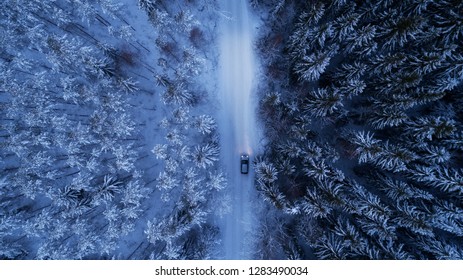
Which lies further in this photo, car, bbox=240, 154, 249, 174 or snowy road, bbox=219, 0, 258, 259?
car, bbox=240, 154, 249, 174

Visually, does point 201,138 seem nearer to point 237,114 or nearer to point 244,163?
point 237,114

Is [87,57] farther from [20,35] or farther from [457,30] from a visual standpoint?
[457,30]

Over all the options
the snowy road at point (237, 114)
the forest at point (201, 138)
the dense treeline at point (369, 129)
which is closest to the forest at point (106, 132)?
the forest at point (201, 138)

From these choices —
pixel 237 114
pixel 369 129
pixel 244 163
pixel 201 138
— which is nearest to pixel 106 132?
pixel 201 138

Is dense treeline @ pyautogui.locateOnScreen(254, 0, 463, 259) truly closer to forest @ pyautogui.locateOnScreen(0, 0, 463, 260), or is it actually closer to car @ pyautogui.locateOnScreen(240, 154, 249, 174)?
forest @ pyautogui.locateOnScreen(0, 0, 463, 260)

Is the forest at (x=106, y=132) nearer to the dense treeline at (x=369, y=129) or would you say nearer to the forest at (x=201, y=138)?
the forest at (x=201, y=138)

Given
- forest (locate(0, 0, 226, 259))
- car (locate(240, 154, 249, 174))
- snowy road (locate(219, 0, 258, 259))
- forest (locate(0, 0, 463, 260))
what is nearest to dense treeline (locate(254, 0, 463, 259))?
forest (locate(0, 0, 463, 260))
